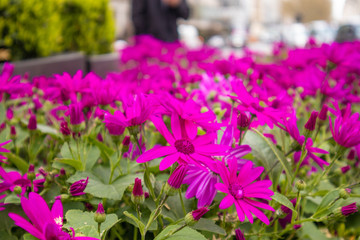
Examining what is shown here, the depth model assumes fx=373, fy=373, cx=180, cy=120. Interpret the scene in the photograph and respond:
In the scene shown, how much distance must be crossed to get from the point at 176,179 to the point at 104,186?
0.21 meters

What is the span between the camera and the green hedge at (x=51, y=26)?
3.10 meters

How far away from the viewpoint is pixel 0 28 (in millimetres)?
2994

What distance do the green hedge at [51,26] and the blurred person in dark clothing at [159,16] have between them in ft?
1.86

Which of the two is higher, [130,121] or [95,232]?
[130,121]

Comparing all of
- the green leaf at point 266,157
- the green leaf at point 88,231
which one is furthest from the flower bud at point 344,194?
the green leaf at point 88,231

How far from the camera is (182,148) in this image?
2.16 ft

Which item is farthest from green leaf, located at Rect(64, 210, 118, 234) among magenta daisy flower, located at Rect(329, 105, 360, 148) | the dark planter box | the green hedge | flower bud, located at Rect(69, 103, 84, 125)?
the green hedge

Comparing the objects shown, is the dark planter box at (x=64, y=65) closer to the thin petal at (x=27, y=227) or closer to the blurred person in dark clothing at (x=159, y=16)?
the blurred person in dark clothing at (x=159, y=16)

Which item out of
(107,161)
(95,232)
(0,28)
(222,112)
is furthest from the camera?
(0,28)

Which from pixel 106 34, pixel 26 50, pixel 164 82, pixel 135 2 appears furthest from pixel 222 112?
pixel 106 34

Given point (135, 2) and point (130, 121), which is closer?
point (130, 121)

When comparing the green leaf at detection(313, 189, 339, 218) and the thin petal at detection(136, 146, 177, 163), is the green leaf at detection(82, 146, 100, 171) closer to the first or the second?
the thin petal at detection(136, 146, 177, 163)

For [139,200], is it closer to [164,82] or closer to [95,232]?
[95,232]

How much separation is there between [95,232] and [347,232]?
3.04ft
